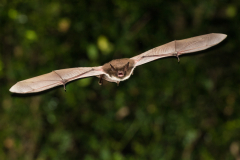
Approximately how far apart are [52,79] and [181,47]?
0.39m

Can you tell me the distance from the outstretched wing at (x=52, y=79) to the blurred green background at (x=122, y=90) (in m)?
1.28

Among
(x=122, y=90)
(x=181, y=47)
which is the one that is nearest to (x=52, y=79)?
(x=181, y=47)

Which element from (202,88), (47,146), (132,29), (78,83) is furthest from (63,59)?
(202,88)

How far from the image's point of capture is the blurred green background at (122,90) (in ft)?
7.02

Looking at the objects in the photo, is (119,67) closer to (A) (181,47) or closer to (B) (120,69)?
(B) (120,69)

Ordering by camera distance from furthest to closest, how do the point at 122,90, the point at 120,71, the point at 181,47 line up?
1. the point at 122,90
2. the point at 181,47
3. the point at 120,71

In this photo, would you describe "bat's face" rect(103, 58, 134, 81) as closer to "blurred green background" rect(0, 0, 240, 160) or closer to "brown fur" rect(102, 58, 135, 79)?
"brown fur" rect(102, 58, 135, 79)

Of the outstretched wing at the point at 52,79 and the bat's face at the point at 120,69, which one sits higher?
the outstretched wing at the point at 52,79

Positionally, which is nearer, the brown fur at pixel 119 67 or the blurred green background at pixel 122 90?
the brown fur at pixel 119 67

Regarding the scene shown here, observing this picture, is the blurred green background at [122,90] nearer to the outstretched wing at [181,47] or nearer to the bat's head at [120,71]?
the outstretched wing at [181,47]

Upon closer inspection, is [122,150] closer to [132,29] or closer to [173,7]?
[132,29]

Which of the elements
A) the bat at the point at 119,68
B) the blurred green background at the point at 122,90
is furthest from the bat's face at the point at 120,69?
the blurred green background at the point at 122,90

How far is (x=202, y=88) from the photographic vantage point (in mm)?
2336

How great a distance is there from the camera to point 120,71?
60cm
